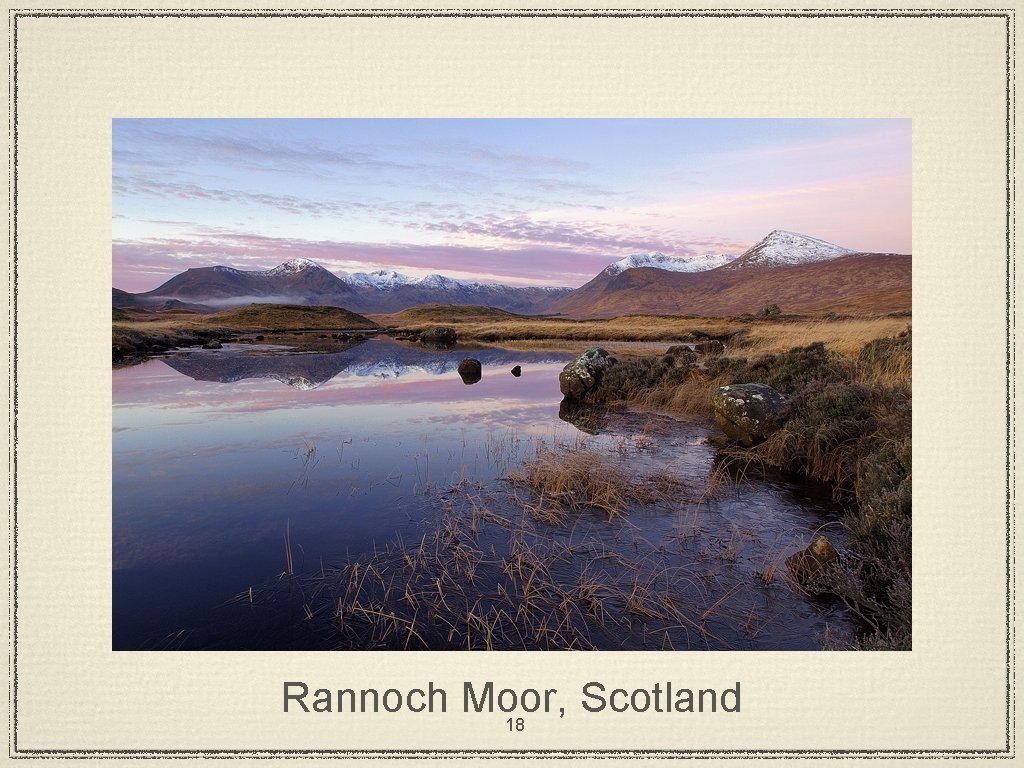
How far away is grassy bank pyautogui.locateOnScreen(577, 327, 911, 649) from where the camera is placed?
14.1ft

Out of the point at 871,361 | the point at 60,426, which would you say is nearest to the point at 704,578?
the point at 60,426

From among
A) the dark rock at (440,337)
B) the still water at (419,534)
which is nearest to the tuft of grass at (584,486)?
the still water at (419,534)

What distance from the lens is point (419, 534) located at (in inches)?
220

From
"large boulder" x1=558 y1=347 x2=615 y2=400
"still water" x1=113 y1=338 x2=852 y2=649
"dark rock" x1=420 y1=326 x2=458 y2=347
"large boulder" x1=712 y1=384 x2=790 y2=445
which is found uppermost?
"dark rock" x1=420 y1=326 x2=458 y2=347

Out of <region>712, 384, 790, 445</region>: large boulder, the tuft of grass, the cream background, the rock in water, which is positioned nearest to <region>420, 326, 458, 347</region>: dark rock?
the rock in water

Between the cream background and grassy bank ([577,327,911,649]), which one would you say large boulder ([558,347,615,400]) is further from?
the cream background

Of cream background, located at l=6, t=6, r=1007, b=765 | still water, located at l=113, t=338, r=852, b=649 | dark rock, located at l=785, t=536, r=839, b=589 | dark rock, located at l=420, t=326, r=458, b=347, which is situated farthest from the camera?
dark rock, located at l=420, t=326, r=458, b=347

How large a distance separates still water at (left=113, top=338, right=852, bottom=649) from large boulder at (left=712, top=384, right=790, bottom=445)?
574 mm
